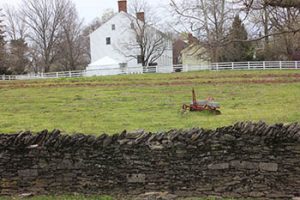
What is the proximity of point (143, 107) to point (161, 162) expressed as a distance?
1117 centimetres

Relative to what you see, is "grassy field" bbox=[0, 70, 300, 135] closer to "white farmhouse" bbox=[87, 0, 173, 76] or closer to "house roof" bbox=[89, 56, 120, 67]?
"house roof" bbox=[89, 56, 120, 67]

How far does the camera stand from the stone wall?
834 centimetres

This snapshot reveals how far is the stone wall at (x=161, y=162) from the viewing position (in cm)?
834

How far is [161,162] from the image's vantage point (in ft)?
28.6

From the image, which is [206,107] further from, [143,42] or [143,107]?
[143,42]

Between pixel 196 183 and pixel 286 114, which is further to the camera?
pixel 286 114

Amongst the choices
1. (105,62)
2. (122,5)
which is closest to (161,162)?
(105,62)

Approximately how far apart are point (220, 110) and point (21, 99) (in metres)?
11.7

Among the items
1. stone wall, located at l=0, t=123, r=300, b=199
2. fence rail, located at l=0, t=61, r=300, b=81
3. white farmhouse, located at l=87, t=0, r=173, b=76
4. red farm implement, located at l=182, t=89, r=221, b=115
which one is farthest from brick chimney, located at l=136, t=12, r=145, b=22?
stone wall, located at l=0, t=123, r=300, b=199

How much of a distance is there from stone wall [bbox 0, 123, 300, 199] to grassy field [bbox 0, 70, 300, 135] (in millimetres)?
4765

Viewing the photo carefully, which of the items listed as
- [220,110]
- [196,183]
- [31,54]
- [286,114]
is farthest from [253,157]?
[31,54]

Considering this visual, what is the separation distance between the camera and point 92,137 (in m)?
8.84

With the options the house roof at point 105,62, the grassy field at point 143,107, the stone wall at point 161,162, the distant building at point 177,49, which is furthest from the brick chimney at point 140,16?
the stone wall at point 161,162

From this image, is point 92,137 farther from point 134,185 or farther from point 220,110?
point 220,110
